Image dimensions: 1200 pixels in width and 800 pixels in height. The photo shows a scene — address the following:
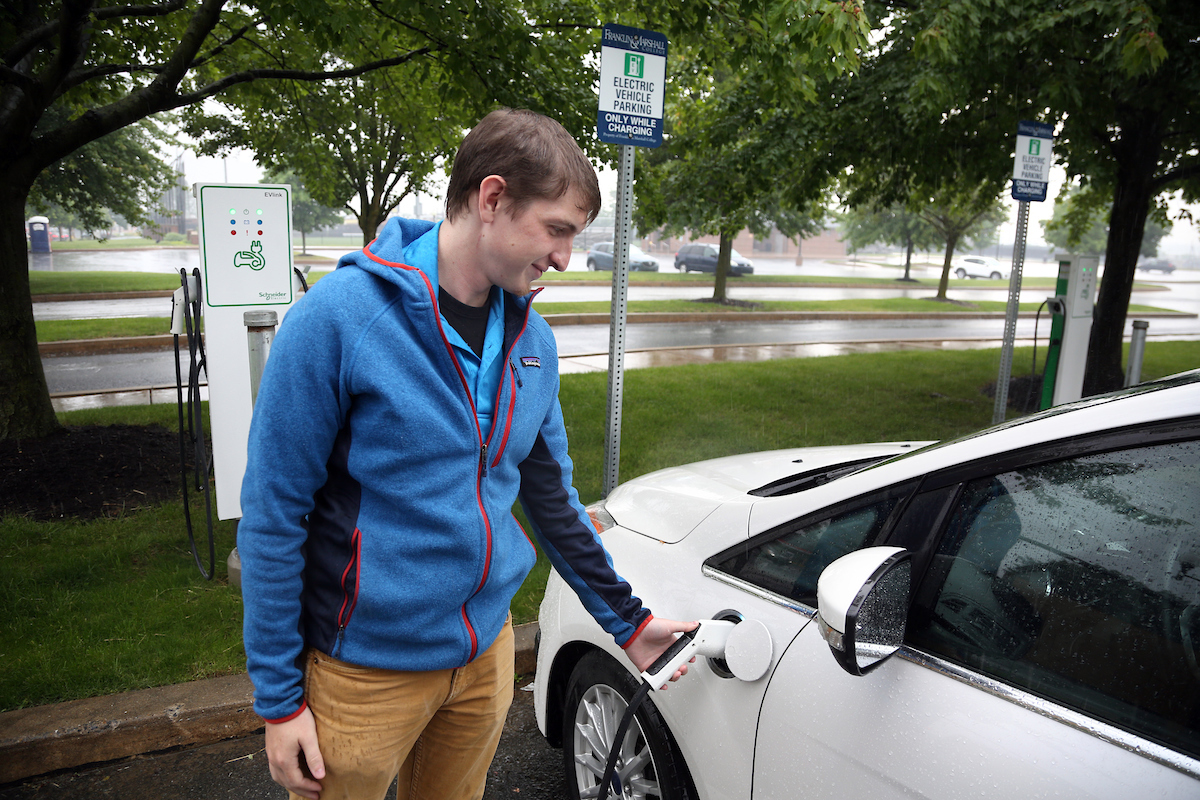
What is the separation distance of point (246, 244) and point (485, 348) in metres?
3.10

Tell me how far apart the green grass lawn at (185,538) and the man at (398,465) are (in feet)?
7.48

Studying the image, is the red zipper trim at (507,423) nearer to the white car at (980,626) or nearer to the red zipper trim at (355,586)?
the red zipper trim at (355,586)

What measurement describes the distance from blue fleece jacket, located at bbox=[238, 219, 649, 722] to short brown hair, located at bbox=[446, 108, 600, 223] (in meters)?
0.18

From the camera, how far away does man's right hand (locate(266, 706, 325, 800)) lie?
1430mm

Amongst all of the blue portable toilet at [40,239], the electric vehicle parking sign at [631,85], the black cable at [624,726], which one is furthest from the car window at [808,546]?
the blue portable toilet at [40,239]

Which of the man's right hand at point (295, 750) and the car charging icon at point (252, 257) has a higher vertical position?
the car charging icon at point (252, 257)

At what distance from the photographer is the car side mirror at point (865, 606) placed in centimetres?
147

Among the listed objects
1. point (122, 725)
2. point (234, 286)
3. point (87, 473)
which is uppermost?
point (234, 286)

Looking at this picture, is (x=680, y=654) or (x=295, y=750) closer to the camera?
(x=295, y=750)

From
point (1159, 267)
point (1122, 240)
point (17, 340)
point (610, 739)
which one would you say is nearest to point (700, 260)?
point (1122, 240)

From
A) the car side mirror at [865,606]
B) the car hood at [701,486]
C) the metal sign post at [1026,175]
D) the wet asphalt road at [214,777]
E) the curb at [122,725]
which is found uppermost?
the metal sign post at [1026,175]

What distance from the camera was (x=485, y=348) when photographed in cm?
155

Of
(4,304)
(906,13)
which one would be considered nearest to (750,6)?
(906,13)

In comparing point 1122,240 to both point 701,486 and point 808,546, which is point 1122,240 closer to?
point 701,486
